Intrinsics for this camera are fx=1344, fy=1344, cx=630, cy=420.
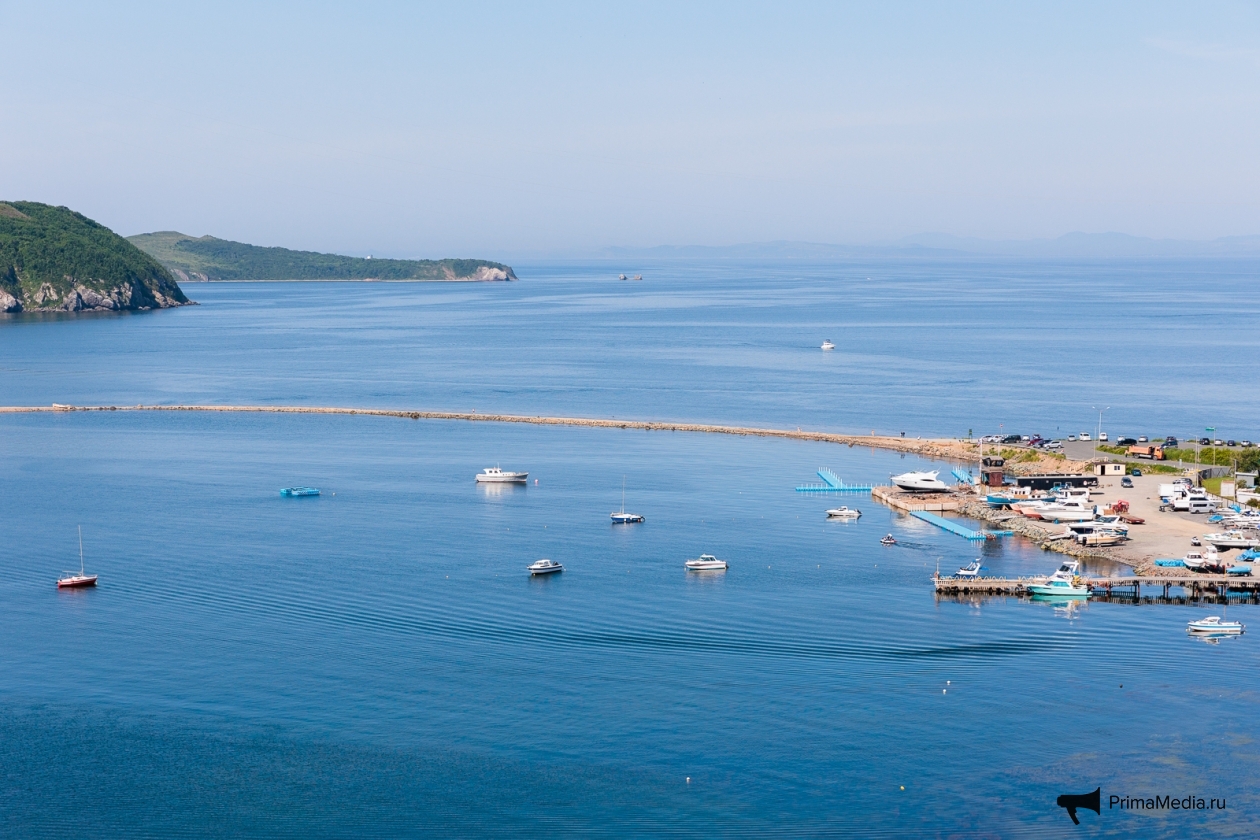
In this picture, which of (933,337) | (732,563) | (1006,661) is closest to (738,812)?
(1006,661)

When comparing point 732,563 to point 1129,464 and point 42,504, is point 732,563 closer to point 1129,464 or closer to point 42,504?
point 1129,464

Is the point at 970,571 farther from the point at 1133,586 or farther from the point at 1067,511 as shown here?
the point at 1067,511

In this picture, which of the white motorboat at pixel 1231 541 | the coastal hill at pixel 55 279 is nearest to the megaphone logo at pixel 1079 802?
the white motorboat at pixel 1231 541

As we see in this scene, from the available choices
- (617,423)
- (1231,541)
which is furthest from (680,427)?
(1231,541)

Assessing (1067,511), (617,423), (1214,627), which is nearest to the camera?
(1214,627)

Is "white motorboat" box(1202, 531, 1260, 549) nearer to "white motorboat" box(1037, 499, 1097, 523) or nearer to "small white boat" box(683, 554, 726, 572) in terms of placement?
"white motorboat" box(1037, 499, 1097, 523)

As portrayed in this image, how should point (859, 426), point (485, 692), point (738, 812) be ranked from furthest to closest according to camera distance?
point (859, 426) < point (485, 692) < point (738, 812)

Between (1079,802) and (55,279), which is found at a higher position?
(55,279)

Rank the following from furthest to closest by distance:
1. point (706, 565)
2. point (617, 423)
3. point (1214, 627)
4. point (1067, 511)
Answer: point (617, 423), point (1067, 511), point (706, 565), point (1214, 627)
